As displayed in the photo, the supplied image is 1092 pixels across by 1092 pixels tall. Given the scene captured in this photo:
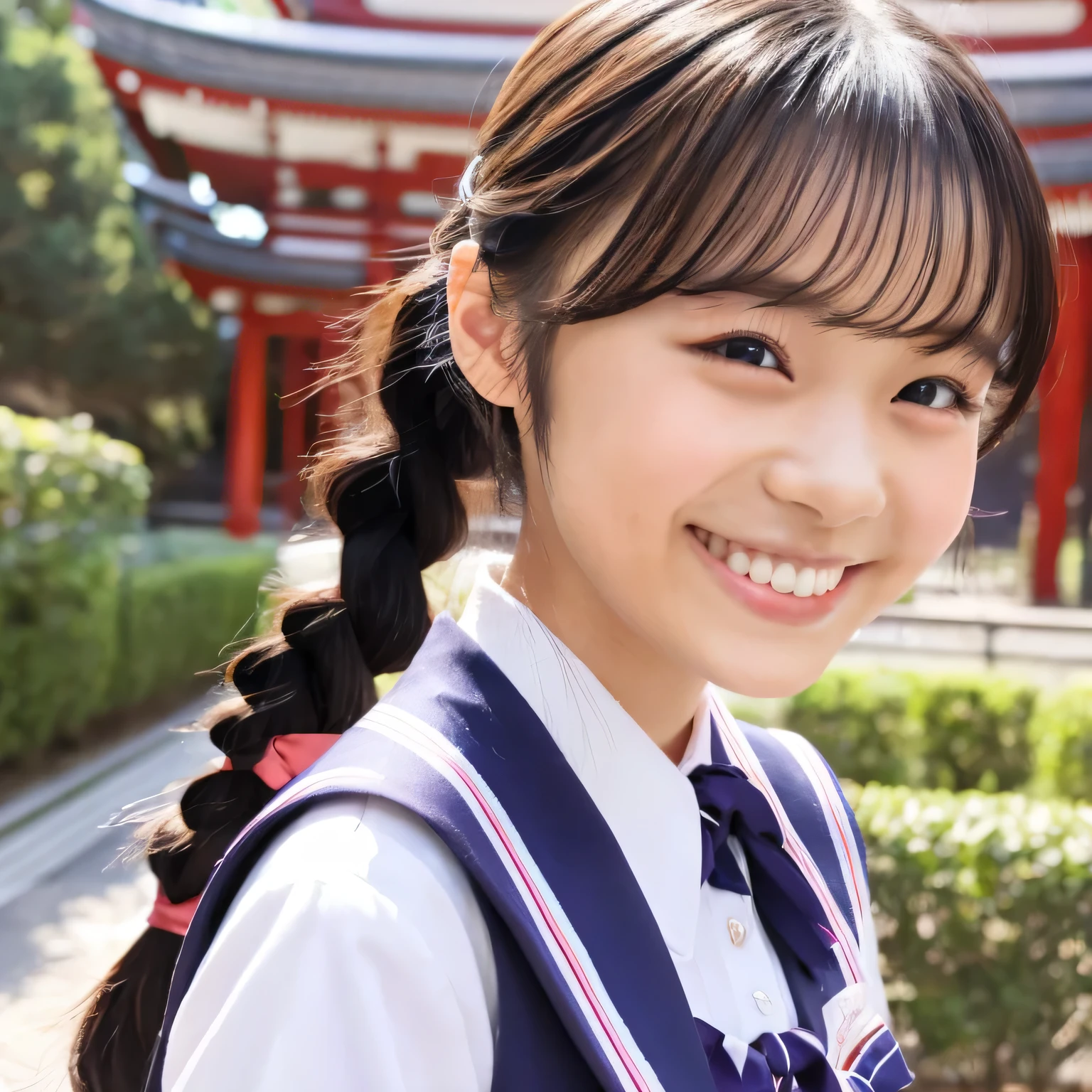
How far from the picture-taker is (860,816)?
279cm

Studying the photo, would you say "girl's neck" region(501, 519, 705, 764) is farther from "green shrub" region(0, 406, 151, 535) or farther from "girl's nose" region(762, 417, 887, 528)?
"green shrub" region(0, 406, 151, 535)

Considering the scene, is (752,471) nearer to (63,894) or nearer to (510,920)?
(510,920)

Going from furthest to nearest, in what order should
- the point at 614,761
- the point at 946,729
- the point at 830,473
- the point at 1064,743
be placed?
the point at 946,729 → the point at 1064,743 → the point at 614,761 → the point at 830,473

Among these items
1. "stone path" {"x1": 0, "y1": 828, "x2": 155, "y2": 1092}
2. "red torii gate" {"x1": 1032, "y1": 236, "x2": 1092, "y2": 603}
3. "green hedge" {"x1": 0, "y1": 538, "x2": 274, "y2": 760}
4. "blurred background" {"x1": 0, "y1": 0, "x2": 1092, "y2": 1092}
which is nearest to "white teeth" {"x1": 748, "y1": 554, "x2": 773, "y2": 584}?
"blurred background" {"x1": 0, "y1": 0, "x2": 1092, "y2": 1092}

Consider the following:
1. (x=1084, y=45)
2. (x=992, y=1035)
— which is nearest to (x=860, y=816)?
(x=992, y=1035)

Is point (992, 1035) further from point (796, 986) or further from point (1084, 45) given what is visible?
point (1084, 45)

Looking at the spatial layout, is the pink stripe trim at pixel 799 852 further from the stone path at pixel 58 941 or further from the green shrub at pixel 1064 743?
the green shrub at pixel 1064 743

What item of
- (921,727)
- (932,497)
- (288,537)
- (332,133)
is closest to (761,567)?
(932,497)

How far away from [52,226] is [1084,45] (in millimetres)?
10398

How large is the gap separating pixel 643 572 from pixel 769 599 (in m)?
0.10

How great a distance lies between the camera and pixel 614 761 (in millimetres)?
893

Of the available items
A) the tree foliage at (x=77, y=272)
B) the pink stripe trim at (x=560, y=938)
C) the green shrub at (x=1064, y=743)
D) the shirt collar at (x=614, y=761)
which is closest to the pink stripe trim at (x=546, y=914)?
the pink stripe trim at (x=560, y=938)

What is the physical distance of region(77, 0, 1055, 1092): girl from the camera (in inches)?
27.0

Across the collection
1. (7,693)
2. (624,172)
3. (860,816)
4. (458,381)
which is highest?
(624,172)
